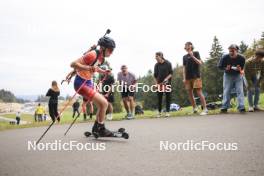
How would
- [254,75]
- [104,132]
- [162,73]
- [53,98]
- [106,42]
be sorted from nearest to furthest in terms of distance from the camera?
1. [106,42]
2. [104,132]
3. [254,75]
4. [162,73]
5. [53,98]

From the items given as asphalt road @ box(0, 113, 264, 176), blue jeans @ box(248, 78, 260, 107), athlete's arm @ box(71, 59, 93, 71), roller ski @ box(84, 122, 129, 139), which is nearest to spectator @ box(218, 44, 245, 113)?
blue jeans @ box(248, 78, 260, 107)

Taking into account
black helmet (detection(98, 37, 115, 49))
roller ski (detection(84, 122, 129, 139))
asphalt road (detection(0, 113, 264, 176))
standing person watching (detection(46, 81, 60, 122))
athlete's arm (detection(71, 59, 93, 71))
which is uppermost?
black helmet (detection(98, 37, 115, 49))

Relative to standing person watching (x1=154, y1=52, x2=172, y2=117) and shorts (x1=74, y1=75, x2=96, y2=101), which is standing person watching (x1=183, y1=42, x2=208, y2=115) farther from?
shorts (x1=74, y1=75, x2=96, y2=101)

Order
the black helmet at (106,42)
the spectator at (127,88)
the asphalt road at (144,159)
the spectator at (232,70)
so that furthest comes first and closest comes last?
the spectator at (127,88)
the spectator at (232,70)
the black helmet at (106,42)
the asphalt road at (144,159)

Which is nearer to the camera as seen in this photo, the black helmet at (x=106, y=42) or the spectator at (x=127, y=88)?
the black helmet at (x=106, y=42)

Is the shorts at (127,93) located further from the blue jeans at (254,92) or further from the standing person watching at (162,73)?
the blue jeans at (254,92)

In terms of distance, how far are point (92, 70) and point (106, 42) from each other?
0.57m

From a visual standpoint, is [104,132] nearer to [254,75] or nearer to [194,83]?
[194,83]

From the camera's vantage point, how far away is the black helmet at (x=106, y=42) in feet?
20.6

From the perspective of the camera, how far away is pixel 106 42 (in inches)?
247

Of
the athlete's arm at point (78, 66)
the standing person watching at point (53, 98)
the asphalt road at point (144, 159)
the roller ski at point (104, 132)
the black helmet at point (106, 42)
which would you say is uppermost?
the black helmet at point (106, 42)

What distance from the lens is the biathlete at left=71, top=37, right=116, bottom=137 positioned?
20.3 feet

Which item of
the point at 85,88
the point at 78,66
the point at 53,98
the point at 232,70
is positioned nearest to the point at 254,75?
the point at 232,70

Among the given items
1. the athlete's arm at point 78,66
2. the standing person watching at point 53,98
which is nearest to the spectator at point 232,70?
the athlete's arm at point 78,66
